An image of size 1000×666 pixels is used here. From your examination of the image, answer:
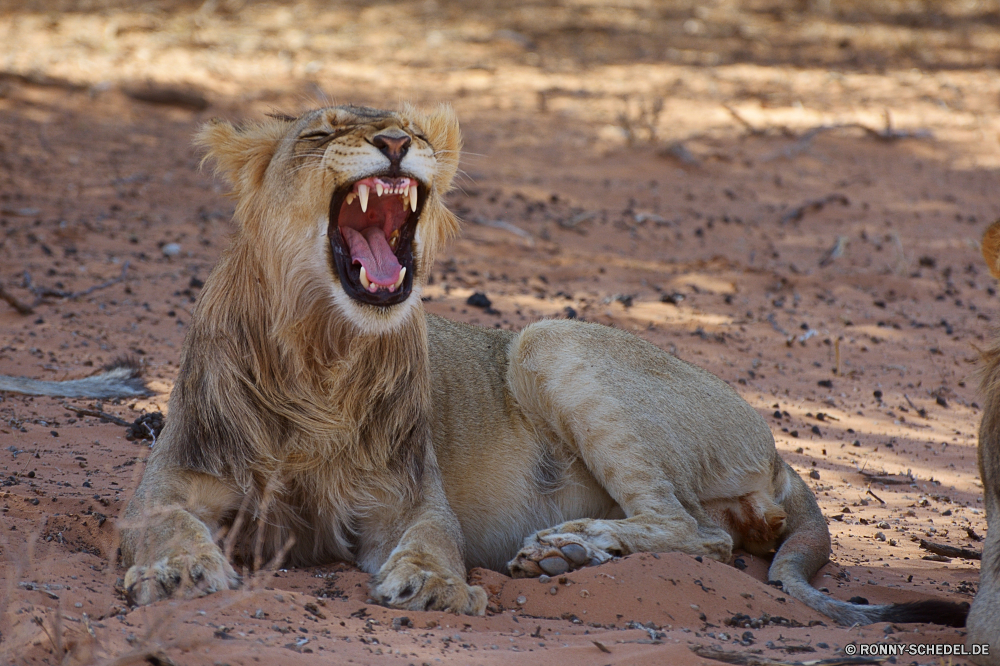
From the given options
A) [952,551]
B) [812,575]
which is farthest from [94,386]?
[952,551]

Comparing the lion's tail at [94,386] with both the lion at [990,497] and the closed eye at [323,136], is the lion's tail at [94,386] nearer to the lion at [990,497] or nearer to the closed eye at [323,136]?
the closed eye at [323,136]

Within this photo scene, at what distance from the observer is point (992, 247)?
3.31 m

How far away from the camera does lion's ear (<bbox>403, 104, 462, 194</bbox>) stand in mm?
4223

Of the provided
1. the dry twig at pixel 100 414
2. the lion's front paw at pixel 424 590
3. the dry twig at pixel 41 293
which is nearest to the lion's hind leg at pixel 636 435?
the lion's front paw at pixel 424 590

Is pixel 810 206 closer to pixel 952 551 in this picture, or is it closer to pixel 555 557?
pixel 952 551

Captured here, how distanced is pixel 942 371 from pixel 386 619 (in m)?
5.40

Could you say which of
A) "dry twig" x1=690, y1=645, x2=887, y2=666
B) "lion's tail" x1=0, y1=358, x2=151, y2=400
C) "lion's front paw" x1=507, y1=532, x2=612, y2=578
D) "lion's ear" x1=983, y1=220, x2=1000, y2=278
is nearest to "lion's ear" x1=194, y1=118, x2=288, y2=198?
"lion's front paw" x1=507, y1=532, x2=612, y2=578

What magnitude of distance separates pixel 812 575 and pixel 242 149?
279 cm

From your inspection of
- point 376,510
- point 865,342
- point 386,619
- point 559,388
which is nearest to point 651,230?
point 865,342

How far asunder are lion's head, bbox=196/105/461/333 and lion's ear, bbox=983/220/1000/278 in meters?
1.90

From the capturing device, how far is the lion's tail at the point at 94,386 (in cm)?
554

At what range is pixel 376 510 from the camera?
158 inches

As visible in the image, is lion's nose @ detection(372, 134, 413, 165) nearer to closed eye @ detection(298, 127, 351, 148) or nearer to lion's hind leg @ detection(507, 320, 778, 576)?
closed eye @ detection(298, 127, 351, 148)

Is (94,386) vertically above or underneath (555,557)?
above
